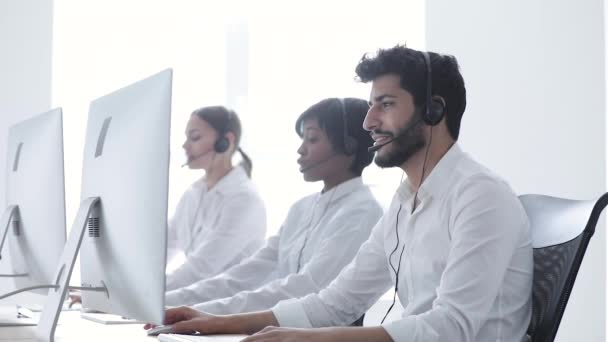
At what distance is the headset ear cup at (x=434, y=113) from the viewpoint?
1898 millimetres

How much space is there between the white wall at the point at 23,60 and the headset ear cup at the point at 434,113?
2.95m

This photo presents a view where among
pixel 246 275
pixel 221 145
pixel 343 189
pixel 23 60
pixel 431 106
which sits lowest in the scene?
A: pixel 246 275

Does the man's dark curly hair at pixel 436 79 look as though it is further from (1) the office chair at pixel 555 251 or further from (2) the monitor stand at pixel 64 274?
(2) the monitor stand at pixel 64 274

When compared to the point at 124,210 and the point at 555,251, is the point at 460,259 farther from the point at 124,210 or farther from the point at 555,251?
the point at 124,210

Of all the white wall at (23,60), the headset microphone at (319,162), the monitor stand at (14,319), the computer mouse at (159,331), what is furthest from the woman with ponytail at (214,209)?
the computer mouse at (159,331)

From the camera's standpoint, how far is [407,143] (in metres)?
1.91

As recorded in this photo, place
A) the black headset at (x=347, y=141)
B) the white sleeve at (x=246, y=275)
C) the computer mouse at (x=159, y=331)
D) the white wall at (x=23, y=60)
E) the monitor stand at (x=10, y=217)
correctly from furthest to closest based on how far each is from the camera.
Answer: the white wall at (x=23, y=60) < the white sleeve at (x=246, y=275) < the black headset at (x=347, y=141) < the monitor stand at (x=10, y=217) < the computer mouse at (x=159, y=331)

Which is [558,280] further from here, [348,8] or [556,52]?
[348,8]

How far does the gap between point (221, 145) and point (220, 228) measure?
0.41 meters

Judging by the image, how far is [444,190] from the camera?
179 centimetres

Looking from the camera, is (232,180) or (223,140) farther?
(223,140)

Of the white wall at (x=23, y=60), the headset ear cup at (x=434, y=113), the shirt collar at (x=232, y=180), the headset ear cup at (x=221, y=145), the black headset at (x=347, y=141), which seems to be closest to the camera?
the headset ear cup at (x=434, y=113)

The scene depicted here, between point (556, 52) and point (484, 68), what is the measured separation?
1.31 ft

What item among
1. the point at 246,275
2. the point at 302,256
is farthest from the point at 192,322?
the point at 246,275
